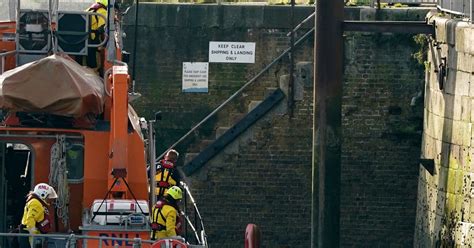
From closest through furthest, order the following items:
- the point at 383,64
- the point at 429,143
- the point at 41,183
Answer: the point at 41,183, the point at 429,143, the point at 383,64

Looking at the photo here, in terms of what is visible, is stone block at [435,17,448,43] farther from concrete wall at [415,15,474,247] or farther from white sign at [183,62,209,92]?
white sign at [183,62,209,92]

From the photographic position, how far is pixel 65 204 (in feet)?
59.9

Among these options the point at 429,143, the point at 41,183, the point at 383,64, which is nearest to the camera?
the point at 41,183

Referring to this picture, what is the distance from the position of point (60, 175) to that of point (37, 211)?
769 mm

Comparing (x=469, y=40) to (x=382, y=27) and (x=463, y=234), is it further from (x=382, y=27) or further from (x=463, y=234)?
(x=463, y=234)

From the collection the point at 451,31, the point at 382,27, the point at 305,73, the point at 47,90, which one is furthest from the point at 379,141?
the point at 47,90

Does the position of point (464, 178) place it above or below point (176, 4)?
below

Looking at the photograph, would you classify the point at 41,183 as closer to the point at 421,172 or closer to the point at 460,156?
the point at 460,156

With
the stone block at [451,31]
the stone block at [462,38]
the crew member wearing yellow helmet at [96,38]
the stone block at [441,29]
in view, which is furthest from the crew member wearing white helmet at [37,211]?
the stone block at [441,29]

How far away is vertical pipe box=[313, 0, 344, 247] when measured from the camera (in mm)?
24562

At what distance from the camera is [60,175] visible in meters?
18.2

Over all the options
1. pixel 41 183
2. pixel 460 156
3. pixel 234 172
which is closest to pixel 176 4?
pixel 234 172

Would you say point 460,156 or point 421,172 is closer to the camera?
point 460,156

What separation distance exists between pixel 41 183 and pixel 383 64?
13169 millimetres
